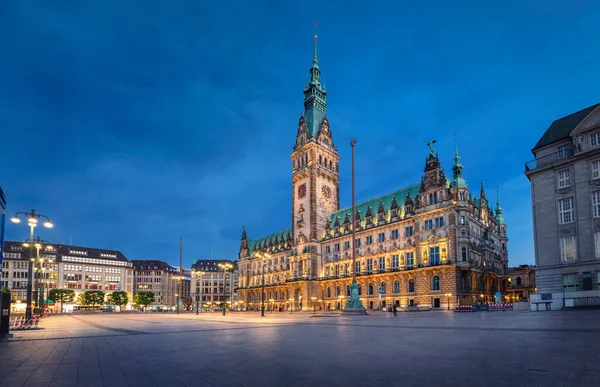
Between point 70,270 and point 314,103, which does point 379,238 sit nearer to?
point 314,103

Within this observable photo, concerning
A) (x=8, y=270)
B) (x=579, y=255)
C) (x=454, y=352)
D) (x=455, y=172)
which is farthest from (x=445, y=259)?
(x=8, y=270)

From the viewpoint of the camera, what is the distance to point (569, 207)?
47.0 metres

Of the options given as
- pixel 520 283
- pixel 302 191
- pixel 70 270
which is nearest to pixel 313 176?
pixel 302 191

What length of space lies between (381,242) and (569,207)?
4755cm

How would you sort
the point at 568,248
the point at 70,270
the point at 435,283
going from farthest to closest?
the point at 70,270 < the point at 435,283 < the point at 568,248

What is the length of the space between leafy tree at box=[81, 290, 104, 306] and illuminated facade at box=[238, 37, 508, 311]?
57.0 metres

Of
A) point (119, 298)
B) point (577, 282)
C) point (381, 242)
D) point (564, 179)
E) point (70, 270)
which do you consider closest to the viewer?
point (577, 282)

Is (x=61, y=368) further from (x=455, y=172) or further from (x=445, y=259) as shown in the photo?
(x=455, y=172)

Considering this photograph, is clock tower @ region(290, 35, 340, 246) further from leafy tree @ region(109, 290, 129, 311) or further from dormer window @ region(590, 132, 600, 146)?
leafy tree @ region(109, 290, 129, 311)

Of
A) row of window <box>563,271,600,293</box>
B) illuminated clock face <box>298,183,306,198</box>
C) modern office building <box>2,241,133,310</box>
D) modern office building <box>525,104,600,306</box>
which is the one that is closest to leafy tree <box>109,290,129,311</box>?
modern office building <box>2,241,133,310</box>

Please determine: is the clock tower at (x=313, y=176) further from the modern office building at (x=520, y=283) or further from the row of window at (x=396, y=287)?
the modern office building at (x=520, y=283)

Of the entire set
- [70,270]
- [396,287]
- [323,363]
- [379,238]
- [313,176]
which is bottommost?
[396,287]

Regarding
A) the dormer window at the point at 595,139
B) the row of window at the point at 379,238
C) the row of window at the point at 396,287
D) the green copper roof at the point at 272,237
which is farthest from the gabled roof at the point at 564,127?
the green copper roof at the point at 272,237

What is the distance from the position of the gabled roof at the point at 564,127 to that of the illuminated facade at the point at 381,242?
25.1 meters
